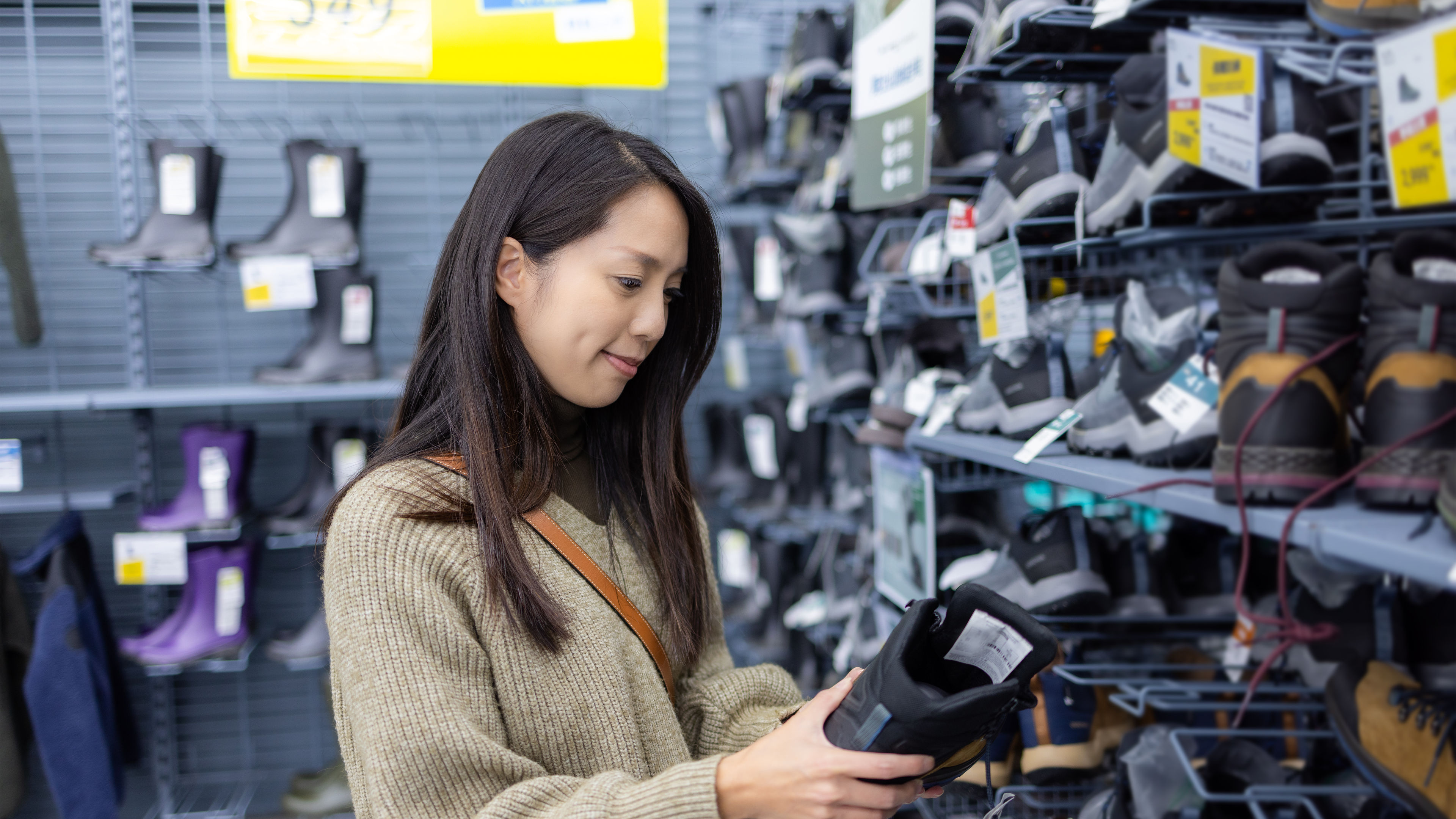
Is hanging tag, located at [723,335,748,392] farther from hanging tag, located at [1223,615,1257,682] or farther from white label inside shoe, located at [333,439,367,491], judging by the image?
hanging tag, located at [1223,615,1257,682]

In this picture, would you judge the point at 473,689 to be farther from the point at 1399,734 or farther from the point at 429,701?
the point at 1399,734

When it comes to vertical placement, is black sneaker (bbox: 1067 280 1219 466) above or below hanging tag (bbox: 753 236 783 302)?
below

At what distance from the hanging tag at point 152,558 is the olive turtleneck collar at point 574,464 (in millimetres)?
2360

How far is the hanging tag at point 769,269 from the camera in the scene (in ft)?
11.6

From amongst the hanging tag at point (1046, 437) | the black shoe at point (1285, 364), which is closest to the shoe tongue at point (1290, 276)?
the black shoe at point (1285, 364)

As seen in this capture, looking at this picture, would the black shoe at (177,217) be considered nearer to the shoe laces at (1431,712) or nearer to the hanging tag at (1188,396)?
the hanging tag at (1188,396)

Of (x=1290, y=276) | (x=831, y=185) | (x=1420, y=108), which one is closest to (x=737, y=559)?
(x=831, y=185)

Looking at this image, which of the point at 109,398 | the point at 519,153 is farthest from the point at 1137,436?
the point at 109,398

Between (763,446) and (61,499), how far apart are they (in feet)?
7.61

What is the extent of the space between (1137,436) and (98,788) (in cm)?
304

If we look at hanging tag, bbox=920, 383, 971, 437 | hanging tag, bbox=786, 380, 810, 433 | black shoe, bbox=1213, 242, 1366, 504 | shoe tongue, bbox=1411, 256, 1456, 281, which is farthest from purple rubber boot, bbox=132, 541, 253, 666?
shoe tongue, bbox=1411, 256, 1456, 281

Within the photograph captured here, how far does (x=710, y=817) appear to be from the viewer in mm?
894

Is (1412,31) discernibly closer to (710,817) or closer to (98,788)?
(710,817)

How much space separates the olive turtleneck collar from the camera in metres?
1.24
